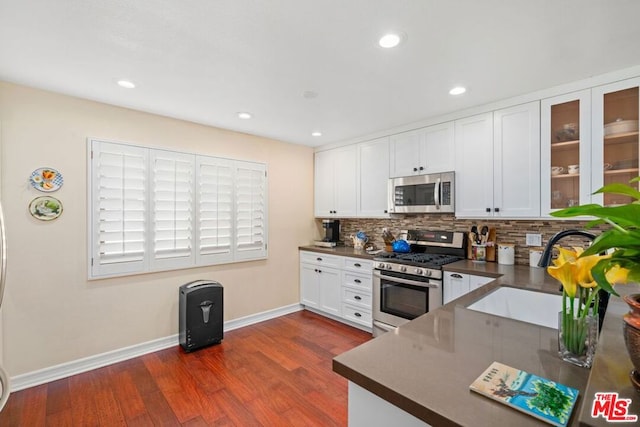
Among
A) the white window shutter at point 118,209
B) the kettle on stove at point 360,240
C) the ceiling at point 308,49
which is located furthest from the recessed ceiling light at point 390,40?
the kettle on stove at point 360,240

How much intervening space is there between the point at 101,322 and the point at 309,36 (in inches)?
120

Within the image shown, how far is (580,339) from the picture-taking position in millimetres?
978

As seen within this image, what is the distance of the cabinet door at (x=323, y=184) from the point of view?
4.41m

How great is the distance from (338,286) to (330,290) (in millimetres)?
164

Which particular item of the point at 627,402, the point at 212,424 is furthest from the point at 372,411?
the point at 212,424

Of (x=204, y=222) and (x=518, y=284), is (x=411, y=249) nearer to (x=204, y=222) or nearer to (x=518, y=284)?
(x=518, y=284)

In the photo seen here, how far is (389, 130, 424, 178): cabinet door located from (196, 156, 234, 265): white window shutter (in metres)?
1.98

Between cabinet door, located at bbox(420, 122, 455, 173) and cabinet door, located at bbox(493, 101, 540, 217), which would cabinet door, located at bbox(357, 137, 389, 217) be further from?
cabinet door, located at bbox(493, 101, 540, 217)

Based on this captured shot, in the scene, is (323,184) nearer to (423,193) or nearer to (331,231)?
(331,231)

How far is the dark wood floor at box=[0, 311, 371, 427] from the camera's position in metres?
2.14

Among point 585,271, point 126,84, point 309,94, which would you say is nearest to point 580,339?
point 585,271

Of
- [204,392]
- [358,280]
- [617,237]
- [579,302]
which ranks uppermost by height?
[617,237]

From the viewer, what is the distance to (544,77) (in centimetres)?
233

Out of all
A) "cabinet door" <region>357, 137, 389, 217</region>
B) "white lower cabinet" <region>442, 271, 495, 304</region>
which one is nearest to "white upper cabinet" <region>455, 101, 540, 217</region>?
"white lower cabinet" <region>442, 271, 495, 304</region>
